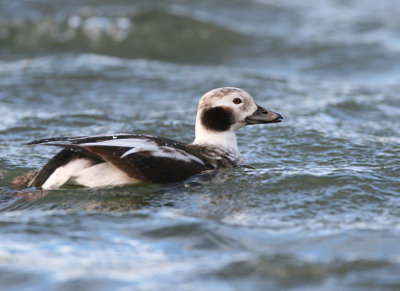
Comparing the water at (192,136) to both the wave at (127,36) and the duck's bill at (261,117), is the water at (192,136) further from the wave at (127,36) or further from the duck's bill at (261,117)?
the duck's bill at (261,117)

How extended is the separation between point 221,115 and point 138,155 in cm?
134

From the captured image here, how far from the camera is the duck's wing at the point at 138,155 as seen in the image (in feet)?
20.7

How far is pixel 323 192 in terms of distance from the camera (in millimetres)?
6805

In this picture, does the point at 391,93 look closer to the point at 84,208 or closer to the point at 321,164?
the point at 321,164

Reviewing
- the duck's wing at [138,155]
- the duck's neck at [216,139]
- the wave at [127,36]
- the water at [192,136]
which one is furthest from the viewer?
the wave at [127,36]

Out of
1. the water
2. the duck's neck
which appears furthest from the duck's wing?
the duck's neck

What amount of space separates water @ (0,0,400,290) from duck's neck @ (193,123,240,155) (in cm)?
39

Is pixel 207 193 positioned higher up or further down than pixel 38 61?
further down

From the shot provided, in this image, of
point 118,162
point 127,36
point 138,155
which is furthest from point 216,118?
point 127,36

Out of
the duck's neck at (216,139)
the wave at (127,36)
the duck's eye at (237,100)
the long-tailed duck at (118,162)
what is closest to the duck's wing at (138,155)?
the long-tailed duck at (118,162)

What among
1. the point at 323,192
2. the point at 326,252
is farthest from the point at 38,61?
the point at 326,252

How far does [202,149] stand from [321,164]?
1482mm

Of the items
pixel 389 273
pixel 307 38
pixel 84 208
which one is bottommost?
pixel 389 273

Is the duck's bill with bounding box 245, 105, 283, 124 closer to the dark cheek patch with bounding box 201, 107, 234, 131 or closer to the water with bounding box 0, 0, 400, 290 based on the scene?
the dark cheek patch with bounding box 201, 107, 234, 131
